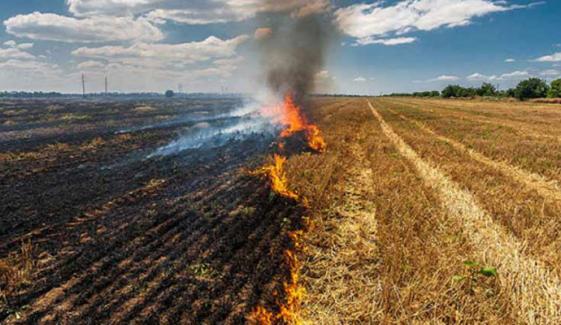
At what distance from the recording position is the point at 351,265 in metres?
5.89

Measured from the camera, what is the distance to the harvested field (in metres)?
4.69

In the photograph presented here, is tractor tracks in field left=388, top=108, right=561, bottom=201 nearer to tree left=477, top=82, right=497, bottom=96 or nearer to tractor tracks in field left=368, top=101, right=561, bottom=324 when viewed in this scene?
tractor tracks in field left=368, top=101, right=561, bottom=324

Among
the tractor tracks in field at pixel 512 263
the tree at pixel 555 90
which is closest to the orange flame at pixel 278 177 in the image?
the tractor tracks in field at pixel 512 263

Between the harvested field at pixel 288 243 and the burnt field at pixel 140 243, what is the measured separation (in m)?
0.03

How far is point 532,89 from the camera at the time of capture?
8344 cm

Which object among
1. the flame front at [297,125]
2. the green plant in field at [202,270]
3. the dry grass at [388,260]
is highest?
the flame front at [297,125]

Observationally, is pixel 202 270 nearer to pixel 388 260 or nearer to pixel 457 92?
pixel 388 260

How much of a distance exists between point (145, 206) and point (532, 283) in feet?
27.8

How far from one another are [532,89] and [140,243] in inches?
4047

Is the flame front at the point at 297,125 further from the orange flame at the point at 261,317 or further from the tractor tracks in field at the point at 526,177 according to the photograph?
the orange flame at the point at 261,317

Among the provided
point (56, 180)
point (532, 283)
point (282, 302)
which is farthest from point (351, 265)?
point (56, 180)

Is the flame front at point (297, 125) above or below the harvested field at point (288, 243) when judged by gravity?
above

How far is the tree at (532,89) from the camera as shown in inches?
3245

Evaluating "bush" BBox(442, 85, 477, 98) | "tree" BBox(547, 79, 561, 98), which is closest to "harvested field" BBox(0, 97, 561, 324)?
"tree" BBox(547, 79, 561, 98)
